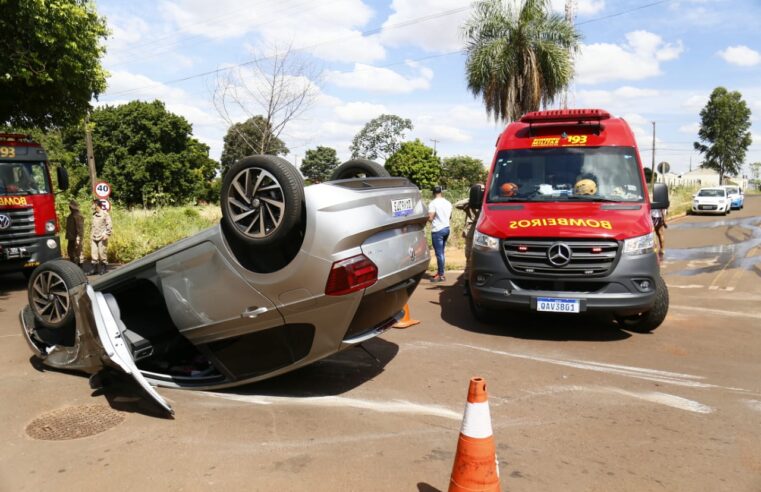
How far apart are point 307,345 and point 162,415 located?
3.96 feet

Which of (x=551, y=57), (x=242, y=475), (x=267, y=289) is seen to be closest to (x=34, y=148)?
(x=267, y=289)

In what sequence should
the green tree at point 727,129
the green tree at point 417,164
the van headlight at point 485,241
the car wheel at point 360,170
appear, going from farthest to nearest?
the green tree at point 727,129 → the green tree at point 417,164 → the van headlight at point 485,241 → the car wheel at point 360,170

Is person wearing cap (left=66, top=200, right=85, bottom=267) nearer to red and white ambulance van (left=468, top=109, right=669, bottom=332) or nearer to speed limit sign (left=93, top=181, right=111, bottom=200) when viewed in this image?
speed limit sign (left=93, top=181, right=111, bottom=200)

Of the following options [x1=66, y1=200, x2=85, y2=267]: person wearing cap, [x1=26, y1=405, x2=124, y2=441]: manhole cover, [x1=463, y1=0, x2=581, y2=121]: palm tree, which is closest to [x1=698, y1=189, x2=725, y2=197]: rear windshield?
[x1=463, y1=0, x2=581, y2=121]: palm tree

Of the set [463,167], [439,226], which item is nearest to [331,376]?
[439,226]

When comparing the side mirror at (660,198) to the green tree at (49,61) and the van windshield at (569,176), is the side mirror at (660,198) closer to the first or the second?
the van windshield at (569,176)

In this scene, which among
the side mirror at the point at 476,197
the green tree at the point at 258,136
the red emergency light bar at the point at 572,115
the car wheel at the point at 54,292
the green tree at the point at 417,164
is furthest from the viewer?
the green tree at the point at 417,164

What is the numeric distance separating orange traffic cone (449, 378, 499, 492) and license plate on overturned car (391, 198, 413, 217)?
1708 mm

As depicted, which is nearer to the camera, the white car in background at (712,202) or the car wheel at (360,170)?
the car wheel at (360,170)

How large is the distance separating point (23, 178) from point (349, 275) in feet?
32.6

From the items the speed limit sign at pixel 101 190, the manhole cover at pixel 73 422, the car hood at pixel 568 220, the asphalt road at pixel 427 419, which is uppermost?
the speed limit sign at pixel 101 190

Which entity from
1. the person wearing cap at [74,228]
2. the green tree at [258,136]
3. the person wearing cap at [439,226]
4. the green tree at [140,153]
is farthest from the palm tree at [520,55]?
the green tree at [140,153]

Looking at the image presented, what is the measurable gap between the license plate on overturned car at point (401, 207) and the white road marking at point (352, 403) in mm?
1489

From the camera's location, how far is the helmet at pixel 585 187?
6747mm
